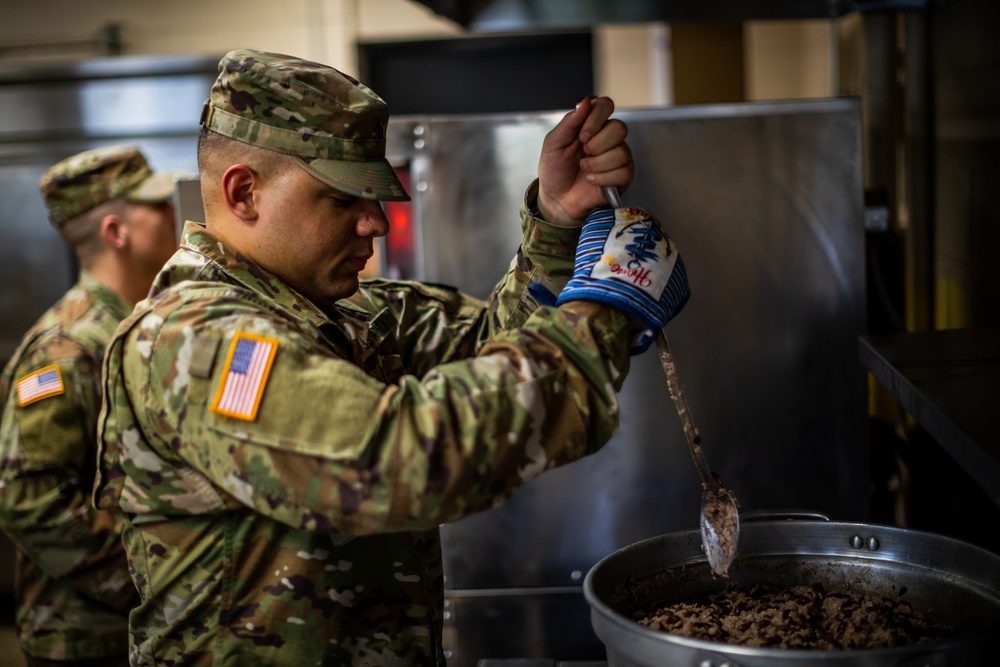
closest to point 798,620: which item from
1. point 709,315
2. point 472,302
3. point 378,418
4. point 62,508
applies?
point 378,418

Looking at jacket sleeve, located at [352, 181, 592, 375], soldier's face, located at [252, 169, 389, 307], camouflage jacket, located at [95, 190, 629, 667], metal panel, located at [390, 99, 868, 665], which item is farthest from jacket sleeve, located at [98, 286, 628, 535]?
metal panel, located at [390, 99, 868, 665]

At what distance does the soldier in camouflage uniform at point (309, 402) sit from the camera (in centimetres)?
97

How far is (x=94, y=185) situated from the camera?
236 cm

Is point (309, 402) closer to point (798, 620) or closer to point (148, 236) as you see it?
point (798, 620)

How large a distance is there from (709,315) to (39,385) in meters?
1.36

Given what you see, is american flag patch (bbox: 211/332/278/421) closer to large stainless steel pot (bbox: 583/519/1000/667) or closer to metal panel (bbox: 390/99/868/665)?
large stainless steel pot (bbox: 583/519/1000/667)

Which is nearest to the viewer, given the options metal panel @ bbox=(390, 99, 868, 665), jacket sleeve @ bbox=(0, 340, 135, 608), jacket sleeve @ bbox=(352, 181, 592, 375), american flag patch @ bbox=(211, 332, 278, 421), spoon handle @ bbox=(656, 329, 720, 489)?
american flag patch @ bbox=(211, 332, 278, 421)

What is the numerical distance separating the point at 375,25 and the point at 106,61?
125 cm

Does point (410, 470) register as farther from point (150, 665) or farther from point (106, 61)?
point (106, 61)

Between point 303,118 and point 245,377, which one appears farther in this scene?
point 303,118

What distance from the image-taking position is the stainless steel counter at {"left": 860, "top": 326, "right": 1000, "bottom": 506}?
89 centimetres

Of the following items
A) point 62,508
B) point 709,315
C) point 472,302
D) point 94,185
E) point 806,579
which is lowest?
point 62,508

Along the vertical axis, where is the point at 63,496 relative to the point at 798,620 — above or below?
below

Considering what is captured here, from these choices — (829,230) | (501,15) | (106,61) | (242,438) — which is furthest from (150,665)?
(106,61)
